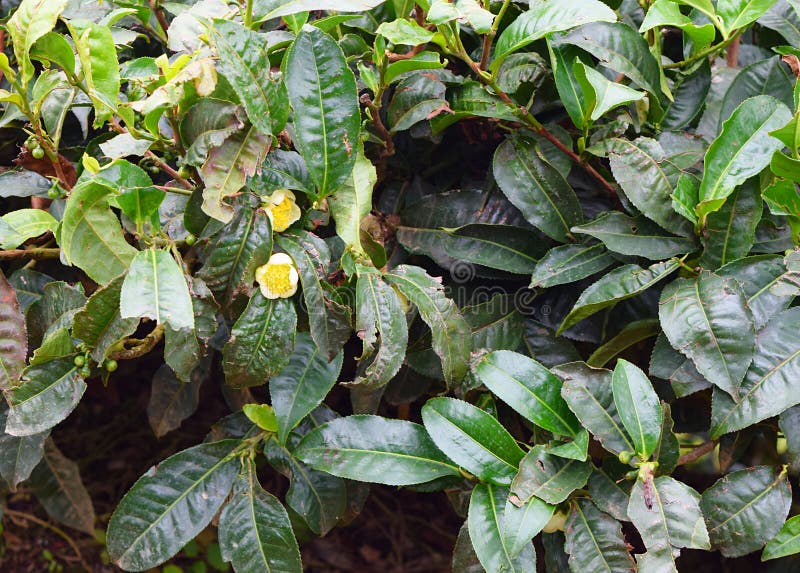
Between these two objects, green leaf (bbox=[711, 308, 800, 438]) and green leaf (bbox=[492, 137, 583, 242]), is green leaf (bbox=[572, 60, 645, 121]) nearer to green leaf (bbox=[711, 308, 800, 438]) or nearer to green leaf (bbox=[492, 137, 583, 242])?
green leaf (bbox=[492, 137, 583, 242])

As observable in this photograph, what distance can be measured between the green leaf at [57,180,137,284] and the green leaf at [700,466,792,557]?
737 mm

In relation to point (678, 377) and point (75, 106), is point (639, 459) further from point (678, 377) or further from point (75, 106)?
point (75, 106)

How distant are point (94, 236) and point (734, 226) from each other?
74 cm

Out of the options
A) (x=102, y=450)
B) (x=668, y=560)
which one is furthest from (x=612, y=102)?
(x=102, y=450)

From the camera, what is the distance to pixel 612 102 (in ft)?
2.76

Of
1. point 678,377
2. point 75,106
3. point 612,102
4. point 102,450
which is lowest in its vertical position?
point 102,450

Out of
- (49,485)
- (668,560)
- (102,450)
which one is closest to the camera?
(668,560)

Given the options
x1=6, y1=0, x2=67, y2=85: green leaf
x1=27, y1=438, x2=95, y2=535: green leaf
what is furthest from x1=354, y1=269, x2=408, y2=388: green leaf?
x1=27, y1=438, x2=95, y2=535: green leaf

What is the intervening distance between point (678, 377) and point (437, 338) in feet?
0.96

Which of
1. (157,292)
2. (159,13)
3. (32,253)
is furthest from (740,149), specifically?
(32,253)

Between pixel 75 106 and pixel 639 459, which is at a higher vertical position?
pixel 75 106

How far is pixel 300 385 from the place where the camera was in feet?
2.98

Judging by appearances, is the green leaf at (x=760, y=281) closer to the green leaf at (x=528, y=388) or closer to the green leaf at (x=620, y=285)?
the green leaf at (x=620, y=285)

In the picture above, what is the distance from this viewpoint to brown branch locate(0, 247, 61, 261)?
0.96m
